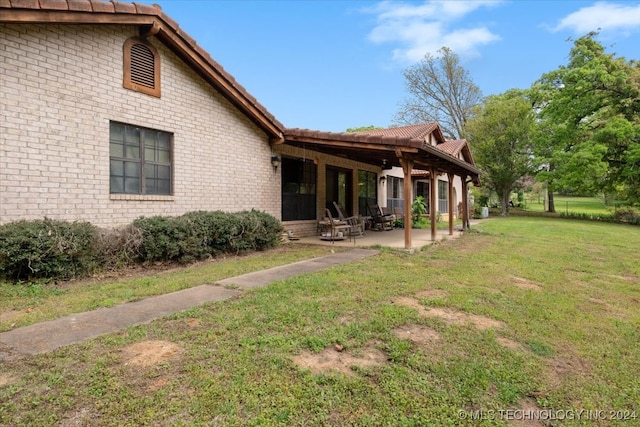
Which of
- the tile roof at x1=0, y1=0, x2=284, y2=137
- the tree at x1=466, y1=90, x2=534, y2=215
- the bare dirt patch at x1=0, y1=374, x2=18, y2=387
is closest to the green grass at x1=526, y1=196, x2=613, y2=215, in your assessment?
the tree at x1=466, y1=90, x2=534, y2=215

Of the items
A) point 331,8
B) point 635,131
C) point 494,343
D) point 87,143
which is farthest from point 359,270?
point 635,131

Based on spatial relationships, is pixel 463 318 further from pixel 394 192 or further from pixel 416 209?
pixel 394 192

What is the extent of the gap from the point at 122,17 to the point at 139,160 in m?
2.58

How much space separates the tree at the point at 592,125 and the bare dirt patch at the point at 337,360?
25381 millimetres

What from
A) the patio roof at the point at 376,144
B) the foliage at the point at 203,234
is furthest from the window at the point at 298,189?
the foliage at the point at 203,234

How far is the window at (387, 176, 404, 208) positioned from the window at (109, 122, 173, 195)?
12219 millimetres

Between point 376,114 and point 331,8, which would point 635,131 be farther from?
point 376,114

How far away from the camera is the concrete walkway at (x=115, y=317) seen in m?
3.13

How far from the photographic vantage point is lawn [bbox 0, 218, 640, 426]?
2.25 metres

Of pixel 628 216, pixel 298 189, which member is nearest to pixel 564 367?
pixel 298 189

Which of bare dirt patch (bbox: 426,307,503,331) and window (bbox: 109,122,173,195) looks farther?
window (bbox: 109,122,173,195)

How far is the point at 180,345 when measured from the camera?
3.12 m

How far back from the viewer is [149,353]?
9.70 ft

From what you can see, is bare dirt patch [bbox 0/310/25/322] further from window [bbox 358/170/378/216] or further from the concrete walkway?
window [bbox 358/170/378/216]
